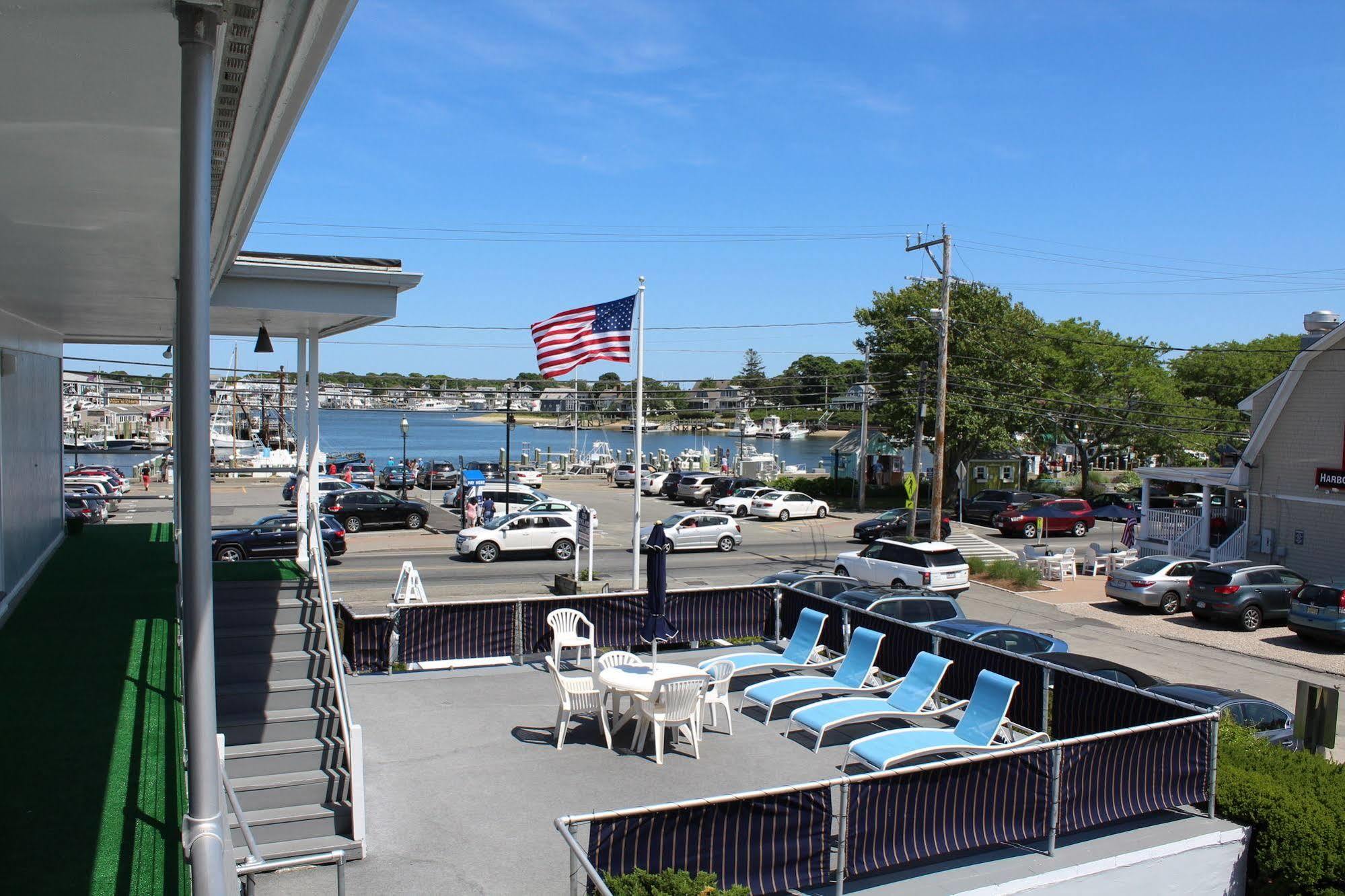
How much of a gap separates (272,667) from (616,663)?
12.3ft

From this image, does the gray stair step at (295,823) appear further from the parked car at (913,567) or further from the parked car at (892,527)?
the parked car at (892,527)

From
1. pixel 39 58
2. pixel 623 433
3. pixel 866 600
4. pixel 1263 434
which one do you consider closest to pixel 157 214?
pixel 39 58

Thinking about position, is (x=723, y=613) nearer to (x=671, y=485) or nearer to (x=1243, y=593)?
(x=1243, y=593)

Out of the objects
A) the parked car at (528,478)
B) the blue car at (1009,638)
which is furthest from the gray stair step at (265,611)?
the parked car at (528,478)

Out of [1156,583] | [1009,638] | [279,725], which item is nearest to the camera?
[279,725]

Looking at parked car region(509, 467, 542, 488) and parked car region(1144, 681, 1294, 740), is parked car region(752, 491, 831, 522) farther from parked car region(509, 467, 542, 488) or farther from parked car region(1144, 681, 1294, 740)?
parked car region(1144, 681, 1294, 740)

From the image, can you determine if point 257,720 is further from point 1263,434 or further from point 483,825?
point 1263,434

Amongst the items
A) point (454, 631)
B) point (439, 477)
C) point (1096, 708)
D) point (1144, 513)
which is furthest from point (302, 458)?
point (439, 477)

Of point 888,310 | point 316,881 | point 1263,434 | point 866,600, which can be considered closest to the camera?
point 316,881

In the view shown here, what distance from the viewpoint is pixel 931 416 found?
47250 mm

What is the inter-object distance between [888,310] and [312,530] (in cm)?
4196

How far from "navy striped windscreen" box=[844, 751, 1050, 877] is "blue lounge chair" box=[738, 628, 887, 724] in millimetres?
3335

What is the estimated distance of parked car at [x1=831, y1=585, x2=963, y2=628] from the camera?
1747cm

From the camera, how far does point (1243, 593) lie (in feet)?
78.3
